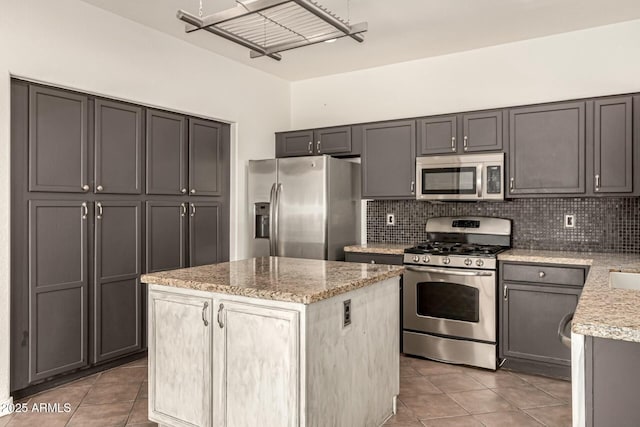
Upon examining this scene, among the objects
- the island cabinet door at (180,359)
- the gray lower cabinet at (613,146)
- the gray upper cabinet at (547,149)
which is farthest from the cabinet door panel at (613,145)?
the island cabinet door at (180,359)

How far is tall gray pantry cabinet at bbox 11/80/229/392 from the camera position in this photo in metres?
2.96

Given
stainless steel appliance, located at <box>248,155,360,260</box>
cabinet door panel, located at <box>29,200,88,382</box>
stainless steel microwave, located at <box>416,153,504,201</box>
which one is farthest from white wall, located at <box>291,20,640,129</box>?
cabinet door panel, located at <box>29,200,88,382</box>

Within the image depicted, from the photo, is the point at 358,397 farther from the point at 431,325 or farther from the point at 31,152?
the point at 31,152

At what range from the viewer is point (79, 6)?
10.6ft

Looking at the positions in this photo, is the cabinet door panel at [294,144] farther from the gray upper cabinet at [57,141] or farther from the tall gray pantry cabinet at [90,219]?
the gray upper cabinet at [57,141]

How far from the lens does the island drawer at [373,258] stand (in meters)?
3.99

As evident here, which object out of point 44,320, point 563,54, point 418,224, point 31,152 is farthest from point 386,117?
point 44,320

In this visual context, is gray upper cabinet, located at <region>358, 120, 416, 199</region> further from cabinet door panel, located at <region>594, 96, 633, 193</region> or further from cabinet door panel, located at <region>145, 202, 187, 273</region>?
cabinet door panel, located at <region>145, 202, 187, 273</region>

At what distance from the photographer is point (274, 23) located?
238 cm

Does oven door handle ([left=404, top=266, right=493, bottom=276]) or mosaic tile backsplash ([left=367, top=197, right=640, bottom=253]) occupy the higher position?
mosaic tile backsplash ([left=367, top=197, right=640, bottom=253])

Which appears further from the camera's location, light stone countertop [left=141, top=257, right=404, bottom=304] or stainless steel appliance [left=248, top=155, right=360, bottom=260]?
stainless steel appliance [left=248, top=155, right=360, bottom=260]

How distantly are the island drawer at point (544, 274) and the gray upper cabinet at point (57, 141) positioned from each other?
320 cm

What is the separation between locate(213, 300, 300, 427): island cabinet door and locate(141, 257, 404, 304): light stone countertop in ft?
0.28

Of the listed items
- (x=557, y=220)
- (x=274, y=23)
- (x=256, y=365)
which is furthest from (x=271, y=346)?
(x=557, y=220)
